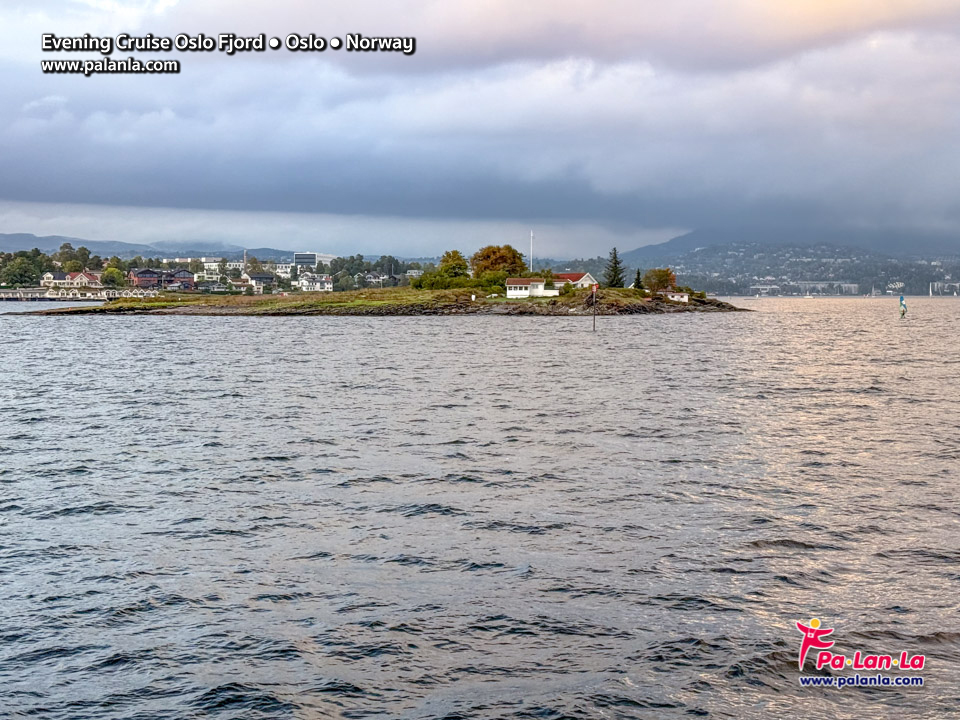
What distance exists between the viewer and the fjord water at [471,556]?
13633mm

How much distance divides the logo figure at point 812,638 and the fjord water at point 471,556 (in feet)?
0.68

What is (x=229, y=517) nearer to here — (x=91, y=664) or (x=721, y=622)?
(x=91, y=664)

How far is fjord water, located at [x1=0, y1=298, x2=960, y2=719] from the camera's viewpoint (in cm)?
1363

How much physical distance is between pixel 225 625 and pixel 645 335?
109m

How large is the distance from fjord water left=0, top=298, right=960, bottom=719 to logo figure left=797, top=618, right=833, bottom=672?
0.21 meters

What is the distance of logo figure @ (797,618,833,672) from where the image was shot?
584 inches

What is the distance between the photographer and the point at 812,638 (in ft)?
49.9

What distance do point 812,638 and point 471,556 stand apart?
7.61 meters

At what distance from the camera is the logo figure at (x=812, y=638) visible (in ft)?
48.7

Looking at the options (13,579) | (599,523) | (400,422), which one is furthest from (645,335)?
(13,579)

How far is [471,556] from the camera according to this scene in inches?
784

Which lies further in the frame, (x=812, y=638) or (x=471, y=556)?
(x=471, y=556)

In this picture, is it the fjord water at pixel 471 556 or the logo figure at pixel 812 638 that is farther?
the logo figure at pixel 812 638

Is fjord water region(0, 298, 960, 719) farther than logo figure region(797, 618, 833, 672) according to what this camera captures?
No
